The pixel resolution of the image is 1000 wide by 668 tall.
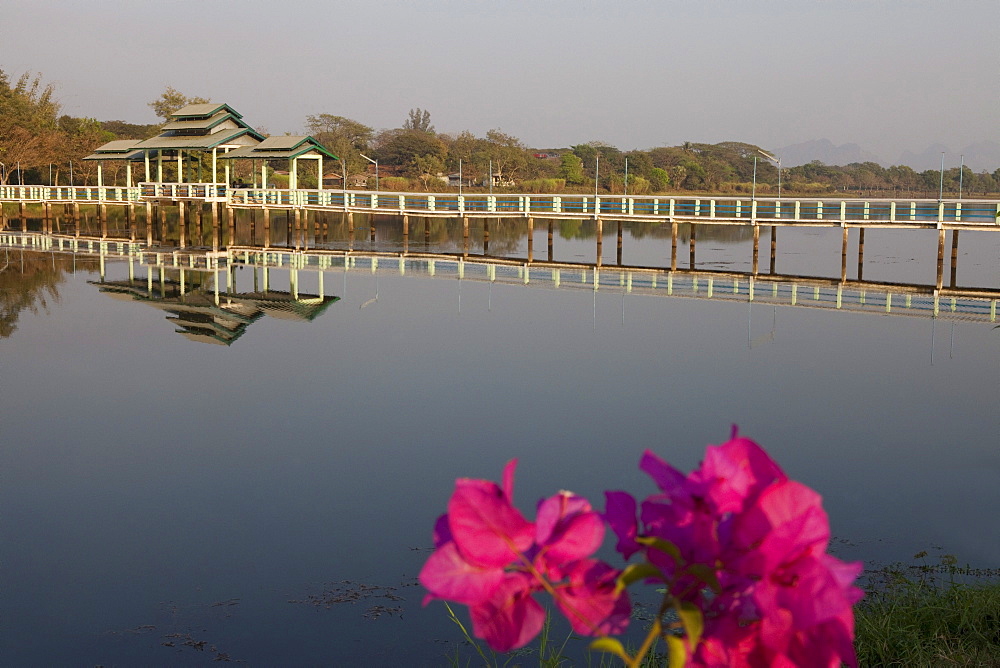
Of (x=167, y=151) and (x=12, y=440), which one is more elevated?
(x=167, y=151)

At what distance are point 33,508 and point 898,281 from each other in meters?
21.2

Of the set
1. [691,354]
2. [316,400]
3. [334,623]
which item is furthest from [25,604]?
[691,354]

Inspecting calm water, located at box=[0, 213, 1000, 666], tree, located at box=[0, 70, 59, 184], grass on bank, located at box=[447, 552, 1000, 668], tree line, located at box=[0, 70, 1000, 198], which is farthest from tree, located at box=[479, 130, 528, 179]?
grass on bank, located at box=[447, 552, 1000, 668]

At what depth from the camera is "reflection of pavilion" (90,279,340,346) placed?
17953 millimetres

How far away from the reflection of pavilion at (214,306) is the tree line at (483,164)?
54.8ft

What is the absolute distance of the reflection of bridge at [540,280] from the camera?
20727mm

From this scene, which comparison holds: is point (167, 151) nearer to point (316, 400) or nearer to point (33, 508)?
point (316, 400)

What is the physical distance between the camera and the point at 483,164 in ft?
255

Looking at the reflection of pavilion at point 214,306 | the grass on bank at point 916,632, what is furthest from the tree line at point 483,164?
the grass on bank at point 916,632

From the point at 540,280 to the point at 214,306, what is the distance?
7442 mm

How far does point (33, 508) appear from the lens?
8.34 m

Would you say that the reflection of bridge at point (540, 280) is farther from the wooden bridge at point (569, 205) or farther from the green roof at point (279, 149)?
the green roof at point (279, 149)

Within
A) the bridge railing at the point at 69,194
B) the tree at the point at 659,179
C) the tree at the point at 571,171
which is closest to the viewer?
the bridge railing at the point at 69,194

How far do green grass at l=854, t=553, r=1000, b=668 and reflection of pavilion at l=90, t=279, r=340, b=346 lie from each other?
1264 cm
